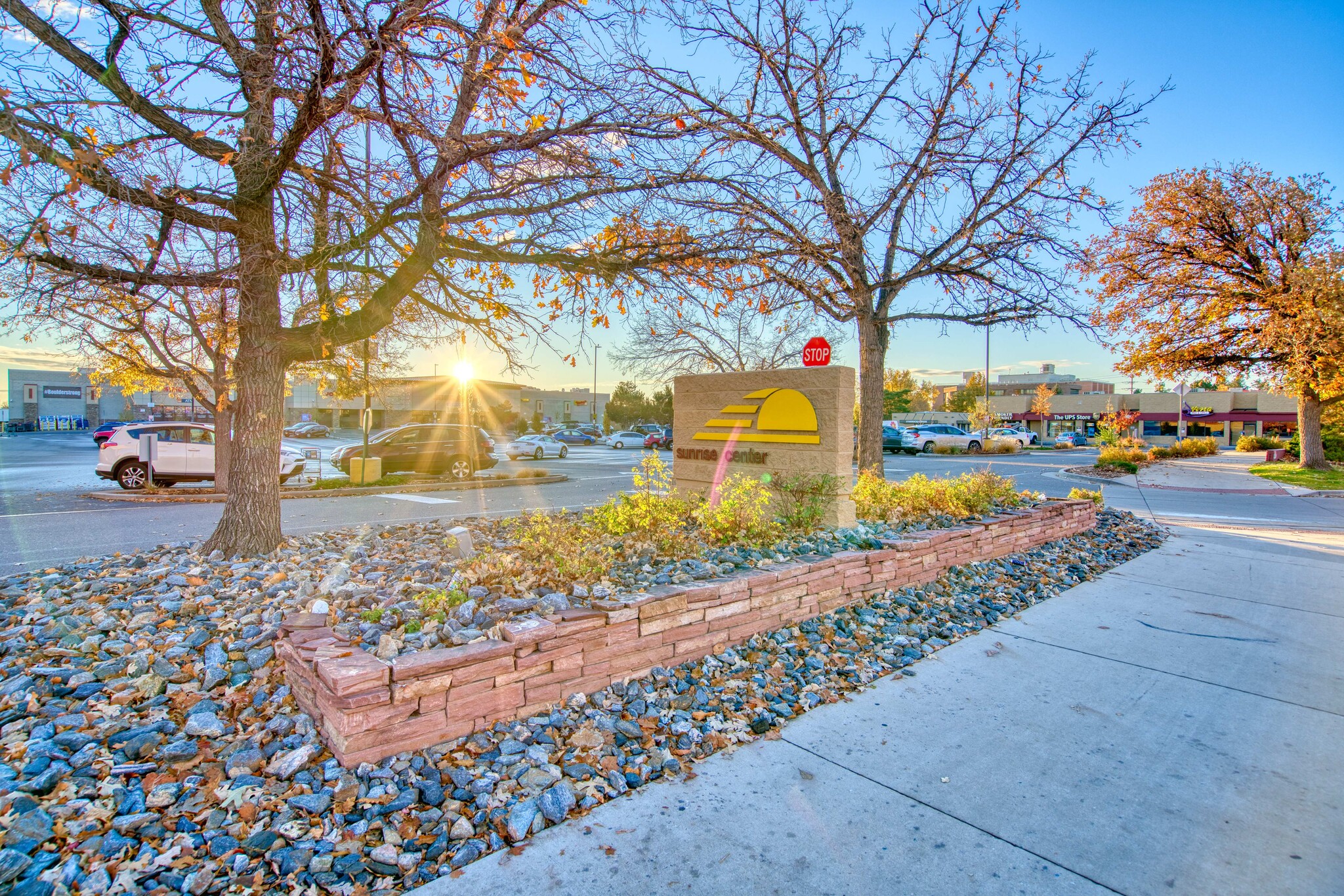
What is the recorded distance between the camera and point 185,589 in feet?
14.5

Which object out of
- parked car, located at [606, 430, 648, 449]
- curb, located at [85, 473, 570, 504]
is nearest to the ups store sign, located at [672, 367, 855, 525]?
curb, located at [85, 473, 570, 504]

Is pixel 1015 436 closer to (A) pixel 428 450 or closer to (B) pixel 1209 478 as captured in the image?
(B) pixel 1209 478

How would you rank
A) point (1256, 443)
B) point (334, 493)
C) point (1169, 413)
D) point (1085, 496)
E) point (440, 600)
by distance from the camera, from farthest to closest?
point (1169, 413)
point (1256, 443)
point (334, 493)
point (1085, 496)
point (440, 600)

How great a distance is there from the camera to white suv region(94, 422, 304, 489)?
13.4m

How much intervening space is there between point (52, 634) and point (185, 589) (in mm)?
800

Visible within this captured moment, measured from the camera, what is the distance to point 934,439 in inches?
1363

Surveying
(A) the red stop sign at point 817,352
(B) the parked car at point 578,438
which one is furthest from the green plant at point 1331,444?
(B) the parked car at point 578,438

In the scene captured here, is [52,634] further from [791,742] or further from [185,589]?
[791,742]

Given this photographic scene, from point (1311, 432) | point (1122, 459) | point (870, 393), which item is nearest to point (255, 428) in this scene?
point (870, 393)

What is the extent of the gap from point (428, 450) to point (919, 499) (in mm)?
13889

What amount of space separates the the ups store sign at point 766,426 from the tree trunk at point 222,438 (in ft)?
30.1

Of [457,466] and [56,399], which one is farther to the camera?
[56,399]

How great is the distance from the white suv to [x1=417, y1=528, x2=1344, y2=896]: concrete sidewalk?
13.6 meters

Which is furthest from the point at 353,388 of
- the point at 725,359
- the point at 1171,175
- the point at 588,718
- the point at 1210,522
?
the point at 1171,175
